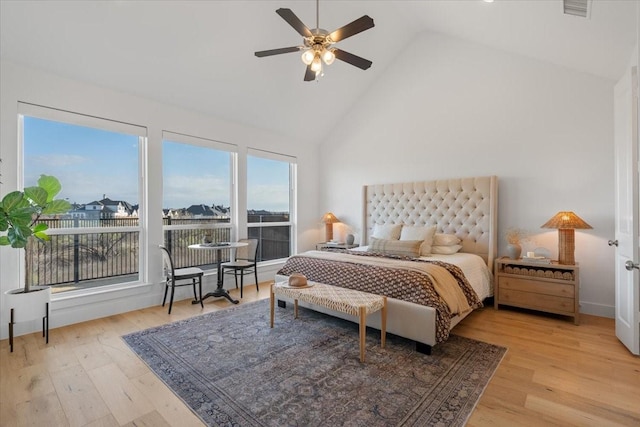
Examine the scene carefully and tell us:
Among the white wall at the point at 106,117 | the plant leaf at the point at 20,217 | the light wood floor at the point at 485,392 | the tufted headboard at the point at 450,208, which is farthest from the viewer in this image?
the tufted headboard at the point at 450,208

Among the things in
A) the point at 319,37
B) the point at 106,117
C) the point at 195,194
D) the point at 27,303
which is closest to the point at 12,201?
the point at 27,303

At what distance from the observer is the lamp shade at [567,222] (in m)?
3.43

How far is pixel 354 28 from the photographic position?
8.15ft

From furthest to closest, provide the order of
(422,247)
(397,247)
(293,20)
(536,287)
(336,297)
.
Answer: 1. (422,247)
2. (397,247)
3. (536,287)
4. (336,297)
5. (293,20)

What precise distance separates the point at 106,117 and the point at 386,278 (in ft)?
12.6

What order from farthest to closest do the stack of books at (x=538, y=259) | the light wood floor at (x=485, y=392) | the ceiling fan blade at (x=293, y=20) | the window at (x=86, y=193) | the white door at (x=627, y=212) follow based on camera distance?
the stack of books at (x=538, y=259), the window at (x=86, y=193), the white door at (x=627, y=212), the ceiling fan blade at (x=293, y=20), the light wood floor at (x=485, y=392)

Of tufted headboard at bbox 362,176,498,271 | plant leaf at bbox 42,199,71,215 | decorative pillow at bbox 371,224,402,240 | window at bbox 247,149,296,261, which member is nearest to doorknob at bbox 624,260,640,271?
tufted headboard at bbox 362,176,498,271

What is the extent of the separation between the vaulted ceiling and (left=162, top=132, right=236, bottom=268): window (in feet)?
1.98

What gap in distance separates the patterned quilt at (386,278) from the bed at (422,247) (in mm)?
11

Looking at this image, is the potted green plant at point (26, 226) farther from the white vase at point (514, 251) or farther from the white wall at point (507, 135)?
the white vase at point (514, 251)

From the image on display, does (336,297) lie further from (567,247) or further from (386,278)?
(567,247)

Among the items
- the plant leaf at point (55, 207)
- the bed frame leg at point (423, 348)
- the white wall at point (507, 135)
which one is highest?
the white wall at point (507, 135)

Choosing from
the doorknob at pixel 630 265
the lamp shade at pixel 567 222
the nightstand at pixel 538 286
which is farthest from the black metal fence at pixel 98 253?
the doorknob at pixel 630 265

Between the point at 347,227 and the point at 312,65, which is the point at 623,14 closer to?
the point at 312,65
